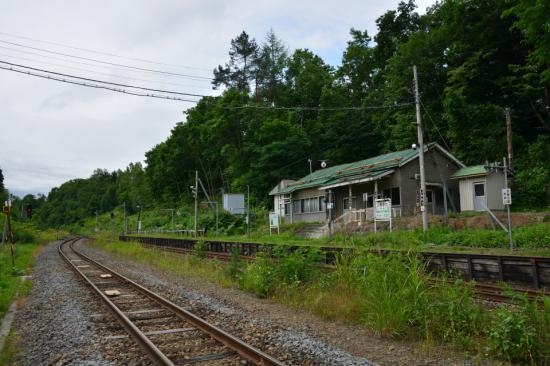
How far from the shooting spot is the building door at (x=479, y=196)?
24.6 meters

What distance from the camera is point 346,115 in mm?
44844

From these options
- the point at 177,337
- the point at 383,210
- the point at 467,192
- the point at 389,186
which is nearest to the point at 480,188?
the point at 467,192

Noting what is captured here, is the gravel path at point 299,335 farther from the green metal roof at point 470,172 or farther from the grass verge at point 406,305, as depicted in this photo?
the green metal roof at point 470,172

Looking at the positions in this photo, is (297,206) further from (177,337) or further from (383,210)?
(177,337)

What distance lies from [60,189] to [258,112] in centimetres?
12142

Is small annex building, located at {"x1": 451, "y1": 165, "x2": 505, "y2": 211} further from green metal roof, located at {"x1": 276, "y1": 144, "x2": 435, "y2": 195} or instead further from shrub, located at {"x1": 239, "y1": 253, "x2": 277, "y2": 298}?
shrub, located at {"x1": 239, "y1": 253, "x2": 277, "y2": 298}

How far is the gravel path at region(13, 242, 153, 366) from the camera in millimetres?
5926

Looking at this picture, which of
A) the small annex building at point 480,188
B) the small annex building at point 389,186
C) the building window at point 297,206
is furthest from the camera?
the building window at point 297,206

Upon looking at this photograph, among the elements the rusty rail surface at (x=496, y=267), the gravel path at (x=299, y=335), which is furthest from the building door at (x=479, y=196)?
the gravel path at (x=299, y=335)

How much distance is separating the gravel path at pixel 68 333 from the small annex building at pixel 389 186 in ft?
50.7

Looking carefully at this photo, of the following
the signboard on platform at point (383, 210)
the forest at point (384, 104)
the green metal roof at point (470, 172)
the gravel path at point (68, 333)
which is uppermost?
the forest at point (384, 104)

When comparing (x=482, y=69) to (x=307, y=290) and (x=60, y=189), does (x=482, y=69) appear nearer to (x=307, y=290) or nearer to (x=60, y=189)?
(x=307, y=290)

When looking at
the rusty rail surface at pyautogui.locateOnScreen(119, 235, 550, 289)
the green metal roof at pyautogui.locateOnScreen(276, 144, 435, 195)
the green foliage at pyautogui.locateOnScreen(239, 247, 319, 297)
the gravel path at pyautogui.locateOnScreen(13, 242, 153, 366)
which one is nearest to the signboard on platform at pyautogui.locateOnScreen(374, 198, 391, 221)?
the green metal roof at pyautogui.locateOnScreen(276, 144, 435, 195)

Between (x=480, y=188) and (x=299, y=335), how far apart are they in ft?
71.0
